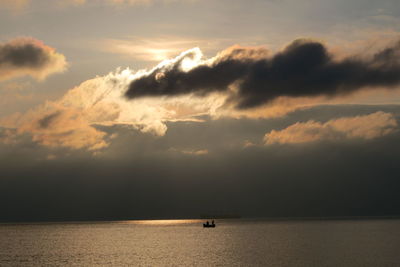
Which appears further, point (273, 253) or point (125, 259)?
point (273, 253)

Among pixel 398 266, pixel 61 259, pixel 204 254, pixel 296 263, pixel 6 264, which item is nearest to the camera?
pixel 398 266

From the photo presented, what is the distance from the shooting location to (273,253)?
149m

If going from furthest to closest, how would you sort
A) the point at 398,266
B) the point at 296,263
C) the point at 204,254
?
the point at 204,254
the point at 296,263
the point at 398,266

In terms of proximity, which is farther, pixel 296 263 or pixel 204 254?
pixel 204 254

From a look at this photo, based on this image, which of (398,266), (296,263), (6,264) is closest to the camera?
(398,266)

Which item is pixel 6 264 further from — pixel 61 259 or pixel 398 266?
pixel 398 266

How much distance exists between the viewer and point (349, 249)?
157m

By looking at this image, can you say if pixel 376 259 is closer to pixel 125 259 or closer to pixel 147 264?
pixel 147 264

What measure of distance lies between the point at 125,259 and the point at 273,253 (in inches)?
1688

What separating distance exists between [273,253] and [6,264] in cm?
7334

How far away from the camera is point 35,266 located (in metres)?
127

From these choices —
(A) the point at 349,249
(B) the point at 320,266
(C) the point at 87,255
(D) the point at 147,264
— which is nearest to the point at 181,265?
(D) the point at 147,264

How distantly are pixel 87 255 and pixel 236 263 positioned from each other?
51048mm

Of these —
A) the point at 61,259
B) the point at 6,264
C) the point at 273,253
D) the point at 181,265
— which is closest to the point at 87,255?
the point at 61,259
